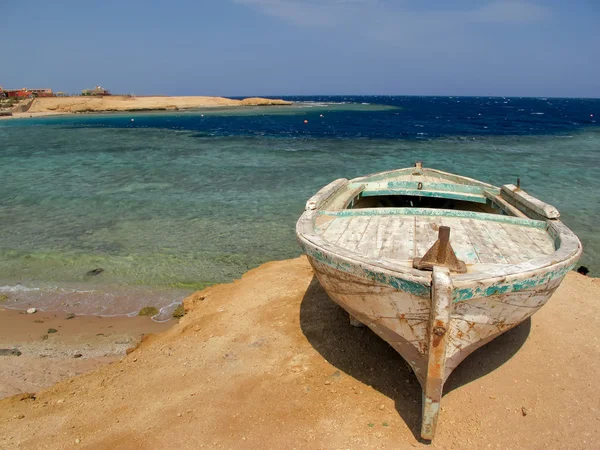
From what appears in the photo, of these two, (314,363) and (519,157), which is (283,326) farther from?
(519,157)

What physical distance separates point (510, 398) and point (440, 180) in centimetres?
595

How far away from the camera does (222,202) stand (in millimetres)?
16172

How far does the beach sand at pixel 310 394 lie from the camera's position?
14.6ft

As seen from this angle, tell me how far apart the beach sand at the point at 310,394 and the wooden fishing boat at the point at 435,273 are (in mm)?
629

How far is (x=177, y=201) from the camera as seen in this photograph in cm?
1639

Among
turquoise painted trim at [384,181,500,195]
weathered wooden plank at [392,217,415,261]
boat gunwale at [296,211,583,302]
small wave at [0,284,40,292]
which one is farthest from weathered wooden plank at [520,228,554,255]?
small wave at [0,284,40,292]

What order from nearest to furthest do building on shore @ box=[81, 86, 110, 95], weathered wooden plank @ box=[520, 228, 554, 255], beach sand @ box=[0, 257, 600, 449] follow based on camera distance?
beach sand @ box=[0, 257, 600, 449]
weathered wooden plank @ box=[520, 228, 554, 255]
building on shore @ box=[81, 86, 110, 95]

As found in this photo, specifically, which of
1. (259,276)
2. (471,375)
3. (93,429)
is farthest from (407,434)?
(259,276)

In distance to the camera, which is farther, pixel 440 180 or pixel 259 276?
pixel 440 180

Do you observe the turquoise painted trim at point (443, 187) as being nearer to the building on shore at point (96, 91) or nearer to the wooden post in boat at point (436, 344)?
the wooden post in boat at point (436, 344)

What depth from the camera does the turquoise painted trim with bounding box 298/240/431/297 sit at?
3.83 m

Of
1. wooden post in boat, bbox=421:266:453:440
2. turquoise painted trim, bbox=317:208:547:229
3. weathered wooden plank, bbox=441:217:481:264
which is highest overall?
turquoise painted trim, bbox=317:208:547:229

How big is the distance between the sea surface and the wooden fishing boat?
15.6 feet

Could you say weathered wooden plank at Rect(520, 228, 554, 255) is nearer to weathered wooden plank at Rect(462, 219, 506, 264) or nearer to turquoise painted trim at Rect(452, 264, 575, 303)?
weathered wooden plank at Rect(462, 219, 506, 264)
